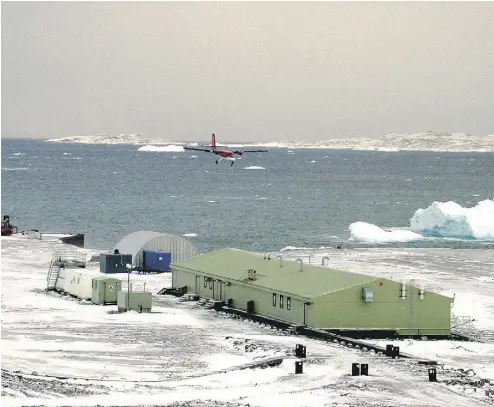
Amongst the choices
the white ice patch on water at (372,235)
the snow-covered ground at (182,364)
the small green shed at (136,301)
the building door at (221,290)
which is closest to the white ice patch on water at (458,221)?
the white ice patch on water at (372,235)

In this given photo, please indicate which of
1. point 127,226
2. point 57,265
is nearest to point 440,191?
point 127,226

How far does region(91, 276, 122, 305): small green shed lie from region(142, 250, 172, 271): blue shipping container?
1167 centimetres

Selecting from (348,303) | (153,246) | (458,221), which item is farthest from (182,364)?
(458,221)

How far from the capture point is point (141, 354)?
40.0 m

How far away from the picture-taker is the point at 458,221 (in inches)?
3760

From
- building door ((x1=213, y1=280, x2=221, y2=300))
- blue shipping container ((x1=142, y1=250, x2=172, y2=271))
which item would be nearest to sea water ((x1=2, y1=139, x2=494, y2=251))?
blue shipping container ((x1=142, y1=250, x2=172, y2=271))

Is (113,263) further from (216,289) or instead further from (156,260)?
(216,289)

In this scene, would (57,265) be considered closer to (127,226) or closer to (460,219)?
(460,219)

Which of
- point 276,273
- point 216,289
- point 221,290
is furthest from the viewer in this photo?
point 216,289

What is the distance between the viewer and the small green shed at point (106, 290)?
51.1m

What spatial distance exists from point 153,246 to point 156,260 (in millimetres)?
1260

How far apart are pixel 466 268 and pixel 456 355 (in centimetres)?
2883

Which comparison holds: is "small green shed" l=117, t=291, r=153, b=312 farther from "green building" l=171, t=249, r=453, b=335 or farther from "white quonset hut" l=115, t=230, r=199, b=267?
"white quonset hut" l=115, t=230, r=199, b=267

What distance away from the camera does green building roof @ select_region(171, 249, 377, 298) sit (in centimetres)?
4622
